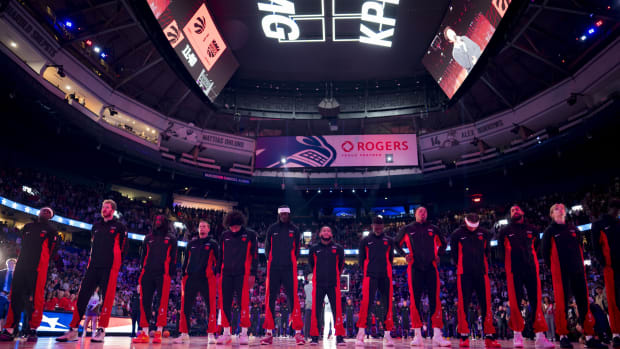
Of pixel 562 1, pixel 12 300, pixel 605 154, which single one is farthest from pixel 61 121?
pixel 605 154

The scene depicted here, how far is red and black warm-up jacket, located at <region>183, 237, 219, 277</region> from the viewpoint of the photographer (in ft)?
24.9

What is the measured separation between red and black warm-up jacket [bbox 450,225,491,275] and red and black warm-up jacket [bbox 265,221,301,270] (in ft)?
9.73

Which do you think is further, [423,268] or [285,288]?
[285,288]

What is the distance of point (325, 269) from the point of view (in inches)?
303

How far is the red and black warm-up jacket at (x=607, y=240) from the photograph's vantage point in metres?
6.35

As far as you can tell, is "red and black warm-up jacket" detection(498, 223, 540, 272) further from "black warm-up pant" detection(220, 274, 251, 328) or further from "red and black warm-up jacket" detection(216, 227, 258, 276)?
"black warm-up pant" detection(220, 274, 251, 328)

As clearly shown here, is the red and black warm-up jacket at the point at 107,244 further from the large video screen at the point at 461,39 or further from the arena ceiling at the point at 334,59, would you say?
the large video screen at the point at 461,39

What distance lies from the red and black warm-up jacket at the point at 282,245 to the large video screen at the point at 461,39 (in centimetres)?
1304

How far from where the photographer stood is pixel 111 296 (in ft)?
22.7

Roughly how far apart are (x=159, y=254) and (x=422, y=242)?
16.4 feet

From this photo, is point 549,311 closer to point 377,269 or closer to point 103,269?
point 377,269

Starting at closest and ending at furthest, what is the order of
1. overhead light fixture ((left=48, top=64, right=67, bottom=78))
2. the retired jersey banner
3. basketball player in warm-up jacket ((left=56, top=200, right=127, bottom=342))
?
basketball player in warm-up jacket ((left=56, top=200, right=127, bottom=342)), overhead light fixture ((left=48, top=64, right=67, bottom=78)), the retired jersey banner

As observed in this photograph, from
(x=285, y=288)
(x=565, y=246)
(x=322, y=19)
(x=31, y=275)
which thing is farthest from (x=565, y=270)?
(x=322, y=19)

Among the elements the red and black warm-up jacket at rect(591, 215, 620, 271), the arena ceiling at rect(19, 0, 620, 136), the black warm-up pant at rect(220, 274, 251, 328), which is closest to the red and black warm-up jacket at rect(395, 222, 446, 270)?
the red and black warm-up jacket at rect(591, 215, 620, 271)
